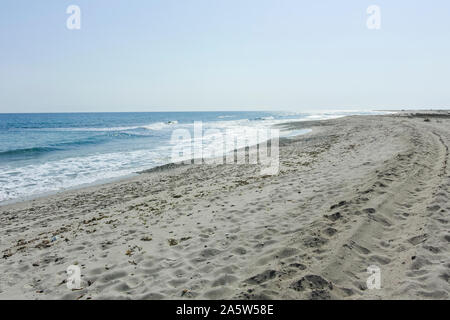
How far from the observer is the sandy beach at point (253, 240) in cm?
370

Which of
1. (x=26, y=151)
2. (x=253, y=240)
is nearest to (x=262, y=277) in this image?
(x=253, y=240)

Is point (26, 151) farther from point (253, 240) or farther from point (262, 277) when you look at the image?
point (262, 277)

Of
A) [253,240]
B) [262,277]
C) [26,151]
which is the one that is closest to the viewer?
[262,277]

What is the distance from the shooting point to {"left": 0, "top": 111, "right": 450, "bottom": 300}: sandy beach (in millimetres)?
Answer: 3703

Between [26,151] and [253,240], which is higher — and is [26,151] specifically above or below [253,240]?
above

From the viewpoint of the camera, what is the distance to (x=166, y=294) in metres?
3.68

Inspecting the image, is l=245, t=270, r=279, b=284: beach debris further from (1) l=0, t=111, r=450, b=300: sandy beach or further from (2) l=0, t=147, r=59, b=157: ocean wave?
(2) l=0, t=147, r=59, b=157: ocean wave

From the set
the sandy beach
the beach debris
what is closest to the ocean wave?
the sandy beach

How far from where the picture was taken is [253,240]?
500 centimetres

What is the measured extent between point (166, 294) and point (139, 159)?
16.3 metres

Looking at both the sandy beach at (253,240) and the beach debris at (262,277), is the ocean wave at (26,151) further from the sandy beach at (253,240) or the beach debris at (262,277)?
the beach debris at (262,277)

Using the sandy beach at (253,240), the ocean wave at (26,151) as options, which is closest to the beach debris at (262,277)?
the sandy beach at (253,240)
